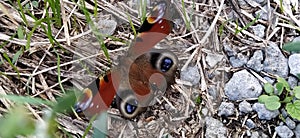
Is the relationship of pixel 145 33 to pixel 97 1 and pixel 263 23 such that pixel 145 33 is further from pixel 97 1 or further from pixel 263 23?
pixel 263 23

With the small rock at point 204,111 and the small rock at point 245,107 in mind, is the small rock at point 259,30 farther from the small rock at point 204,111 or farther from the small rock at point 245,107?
the small rock at point 204,111

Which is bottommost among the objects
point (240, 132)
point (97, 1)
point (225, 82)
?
point (240, 132)

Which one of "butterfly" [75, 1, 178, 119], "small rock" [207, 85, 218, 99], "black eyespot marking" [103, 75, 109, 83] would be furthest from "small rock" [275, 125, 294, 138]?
"black eyespot marking" [103, 75, 109, 83]

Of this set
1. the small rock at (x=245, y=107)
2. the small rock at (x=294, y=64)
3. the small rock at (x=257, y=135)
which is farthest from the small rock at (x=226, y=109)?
the small rock at (x=294, y=64)

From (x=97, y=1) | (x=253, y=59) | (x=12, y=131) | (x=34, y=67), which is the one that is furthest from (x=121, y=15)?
(x=12, y=131)

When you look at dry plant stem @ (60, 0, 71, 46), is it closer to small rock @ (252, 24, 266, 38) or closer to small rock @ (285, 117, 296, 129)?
small rock @ (252, 24, 266, 38)

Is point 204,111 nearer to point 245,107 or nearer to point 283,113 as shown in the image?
point 245,107

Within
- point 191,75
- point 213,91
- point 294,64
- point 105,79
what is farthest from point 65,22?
point 294,64
